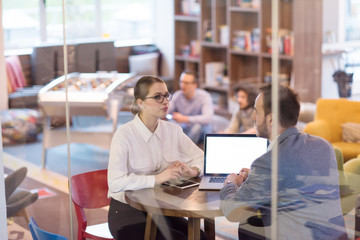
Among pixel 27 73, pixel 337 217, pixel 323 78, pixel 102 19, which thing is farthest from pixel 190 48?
pixel 337 217

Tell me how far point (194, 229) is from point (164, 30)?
306 cm

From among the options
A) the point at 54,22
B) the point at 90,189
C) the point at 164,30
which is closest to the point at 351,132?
the point at 90,189

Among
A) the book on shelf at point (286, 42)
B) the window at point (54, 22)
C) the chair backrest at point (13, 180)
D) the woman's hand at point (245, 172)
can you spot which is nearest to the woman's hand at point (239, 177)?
the woman's hand at point (245, 172)

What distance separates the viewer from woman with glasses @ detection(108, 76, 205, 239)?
2742 millimetres

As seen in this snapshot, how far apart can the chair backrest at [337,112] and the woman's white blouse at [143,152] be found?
62 centimetres

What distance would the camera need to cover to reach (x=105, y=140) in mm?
3240

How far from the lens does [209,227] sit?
2592mm

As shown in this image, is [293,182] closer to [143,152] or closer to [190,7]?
[143,152]

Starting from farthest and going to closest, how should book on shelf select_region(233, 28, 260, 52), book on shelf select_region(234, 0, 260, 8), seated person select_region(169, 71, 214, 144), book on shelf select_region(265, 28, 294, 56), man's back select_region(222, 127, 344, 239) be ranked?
book on shelf select_region(233, 28, 260, 52), book on shelf select_region(234, 0, 260, 8), seated person select_region(169, 71, 214, 144), book on shelf select_region(265, 28, 294, 56), man's back select_region(222, 127, 344, 239)

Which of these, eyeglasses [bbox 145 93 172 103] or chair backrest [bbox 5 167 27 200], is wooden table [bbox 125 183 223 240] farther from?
chair backrest [bbox 5 167 27 200]

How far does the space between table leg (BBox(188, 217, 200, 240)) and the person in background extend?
0.24 m

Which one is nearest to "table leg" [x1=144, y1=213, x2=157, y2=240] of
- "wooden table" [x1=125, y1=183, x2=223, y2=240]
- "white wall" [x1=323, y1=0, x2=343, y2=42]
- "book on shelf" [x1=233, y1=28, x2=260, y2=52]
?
"wooden table" [x1=125, y1=183, x2=223, y2=240]

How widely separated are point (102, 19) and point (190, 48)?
3.34 metres

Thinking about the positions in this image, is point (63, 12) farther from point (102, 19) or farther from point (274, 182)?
point (274, 182)
